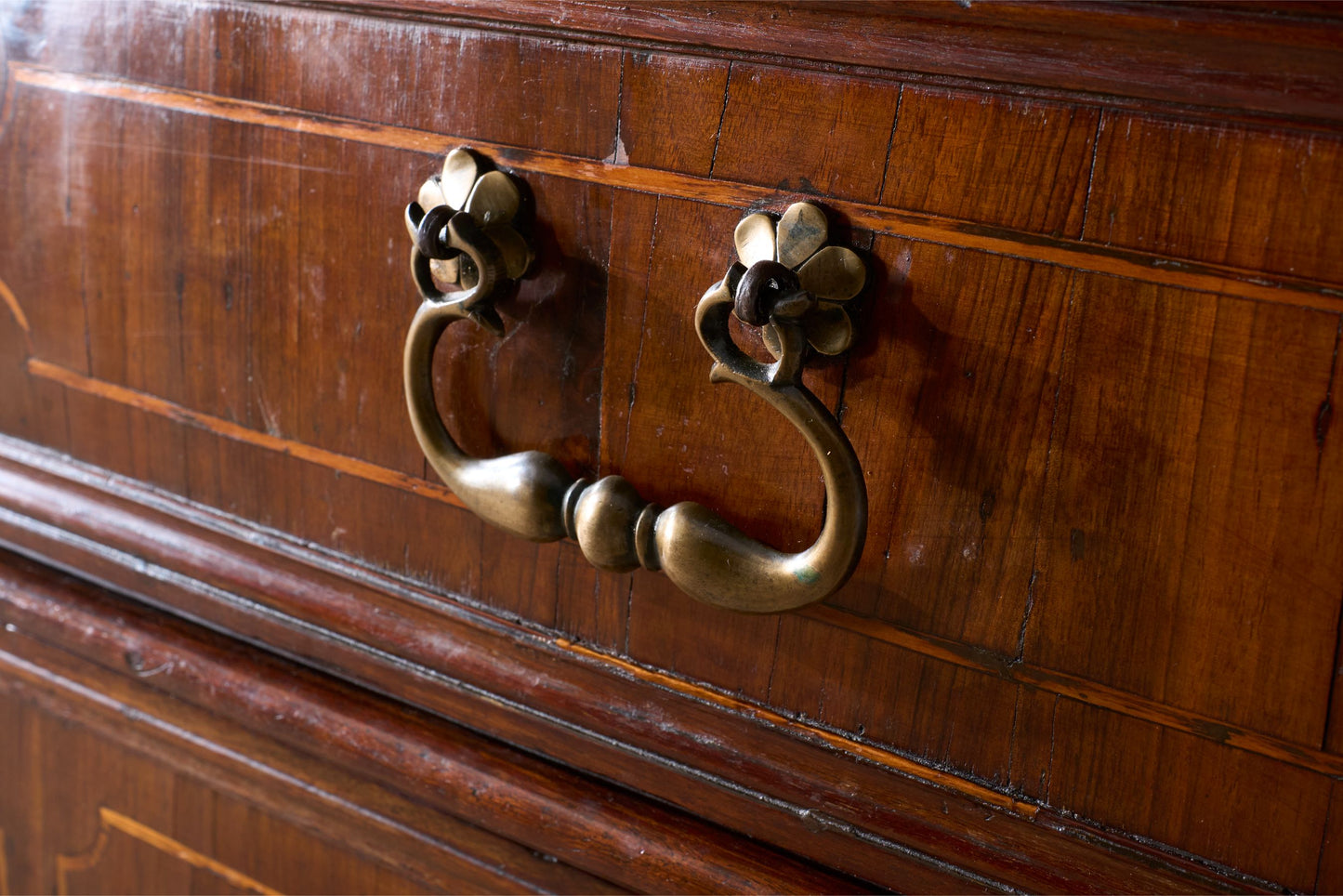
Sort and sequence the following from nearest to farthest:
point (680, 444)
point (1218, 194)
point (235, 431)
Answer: point (1218, 194), point (680, 444), point (235, 431)

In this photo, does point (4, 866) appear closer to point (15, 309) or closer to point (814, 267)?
point (15, 309)

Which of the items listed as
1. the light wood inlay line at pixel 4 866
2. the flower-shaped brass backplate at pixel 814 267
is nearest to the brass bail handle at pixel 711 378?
the flower-shaped brass backplate at pixel 814 267

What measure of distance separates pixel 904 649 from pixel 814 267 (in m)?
0.13

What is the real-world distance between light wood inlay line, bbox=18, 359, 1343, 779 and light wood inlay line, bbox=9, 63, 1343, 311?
0.12m

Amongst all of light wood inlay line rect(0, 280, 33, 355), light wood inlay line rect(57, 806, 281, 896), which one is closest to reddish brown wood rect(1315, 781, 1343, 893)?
light wood inlay line rect(57, 806, 281, 896)

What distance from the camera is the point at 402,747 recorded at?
0.48 m

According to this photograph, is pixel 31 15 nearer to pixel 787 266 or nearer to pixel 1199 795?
pixel 787 266

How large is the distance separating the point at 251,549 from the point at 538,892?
20 cm

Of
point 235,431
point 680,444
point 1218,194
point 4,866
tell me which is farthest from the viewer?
point 4,866

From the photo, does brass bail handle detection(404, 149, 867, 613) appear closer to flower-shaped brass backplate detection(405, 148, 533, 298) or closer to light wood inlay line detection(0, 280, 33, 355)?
flower-shaped brass backplate detection(405, 148, 533, 298)

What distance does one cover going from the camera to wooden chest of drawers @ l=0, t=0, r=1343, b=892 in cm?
30

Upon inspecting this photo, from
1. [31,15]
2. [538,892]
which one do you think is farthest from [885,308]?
[31,15]

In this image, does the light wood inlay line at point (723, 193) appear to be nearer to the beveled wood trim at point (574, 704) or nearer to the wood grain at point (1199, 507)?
the wood grain at point (1199, 507)

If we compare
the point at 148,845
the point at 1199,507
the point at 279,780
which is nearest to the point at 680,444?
the point at 1199,507
